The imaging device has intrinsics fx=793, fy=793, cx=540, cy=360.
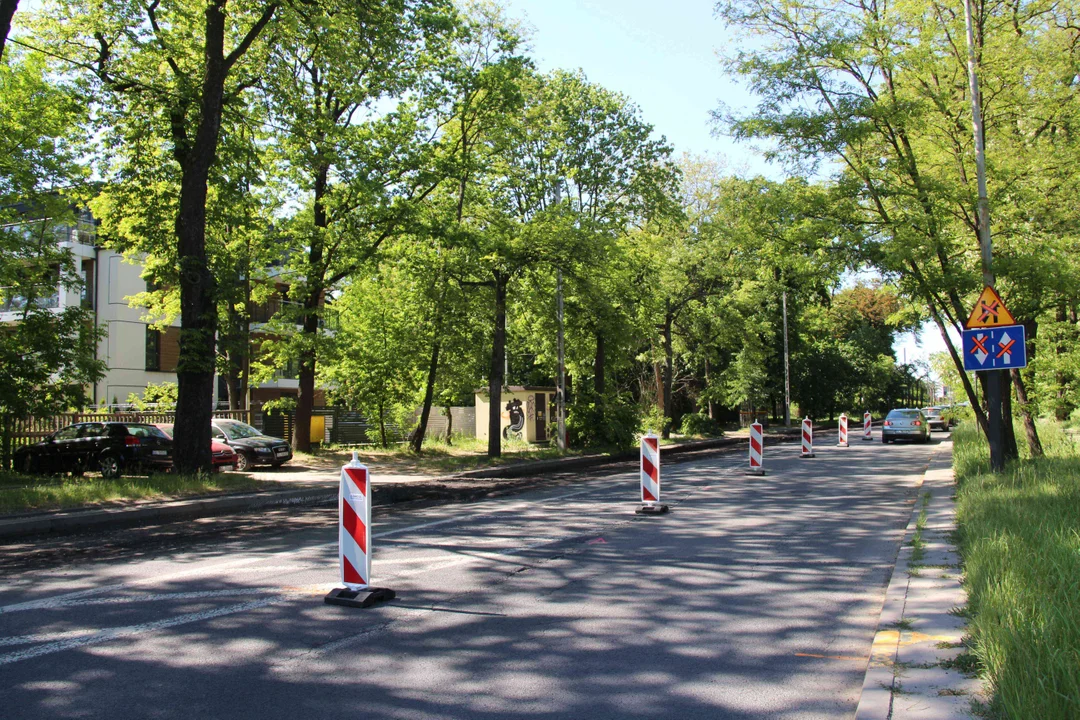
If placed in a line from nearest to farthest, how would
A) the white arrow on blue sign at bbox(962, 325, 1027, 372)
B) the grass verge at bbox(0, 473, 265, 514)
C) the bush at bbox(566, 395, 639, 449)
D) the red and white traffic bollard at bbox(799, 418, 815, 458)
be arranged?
the white arrow on blue sign at bbox(962, 325, 1027, 372) → the grass verge at bbox(0, 473, 265, 514) → the red and white traffic bollard at bbox(799, 418, 815, 458) → the bush at bbox(566, 395, 639, 449)

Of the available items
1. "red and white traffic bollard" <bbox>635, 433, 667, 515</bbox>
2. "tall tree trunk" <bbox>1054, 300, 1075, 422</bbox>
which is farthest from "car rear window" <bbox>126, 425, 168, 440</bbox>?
"tall tree trunk" <bbox>1054, 300, 1075, 422</bbox>

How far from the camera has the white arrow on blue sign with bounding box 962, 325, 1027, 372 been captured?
11.8 metres

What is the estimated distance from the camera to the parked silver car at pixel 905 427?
3203cm

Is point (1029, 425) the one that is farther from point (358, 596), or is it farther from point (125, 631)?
point (125, 631)

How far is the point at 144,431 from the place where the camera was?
19.4 meters

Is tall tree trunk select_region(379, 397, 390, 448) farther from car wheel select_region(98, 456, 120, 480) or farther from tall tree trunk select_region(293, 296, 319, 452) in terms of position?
car wheel select_region(98, 456, 120, 480)

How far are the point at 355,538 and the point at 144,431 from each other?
1533 centimetres

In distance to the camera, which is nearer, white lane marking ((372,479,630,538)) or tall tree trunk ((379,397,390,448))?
white lane marking ((372,479,630,538))

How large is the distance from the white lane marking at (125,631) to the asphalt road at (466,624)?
24 millimetres

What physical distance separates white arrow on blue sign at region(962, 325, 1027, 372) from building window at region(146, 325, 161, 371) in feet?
112

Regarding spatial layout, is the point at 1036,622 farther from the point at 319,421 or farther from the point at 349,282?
the point at 319,421

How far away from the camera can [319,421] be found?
39.2 m

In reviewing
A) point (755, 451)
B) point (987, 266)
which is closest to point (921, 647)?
point (987, 266)

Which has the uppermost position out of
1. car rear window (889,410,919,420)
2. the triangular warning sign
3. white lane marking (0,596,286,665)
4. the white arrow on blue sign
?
the triangular warning sign
